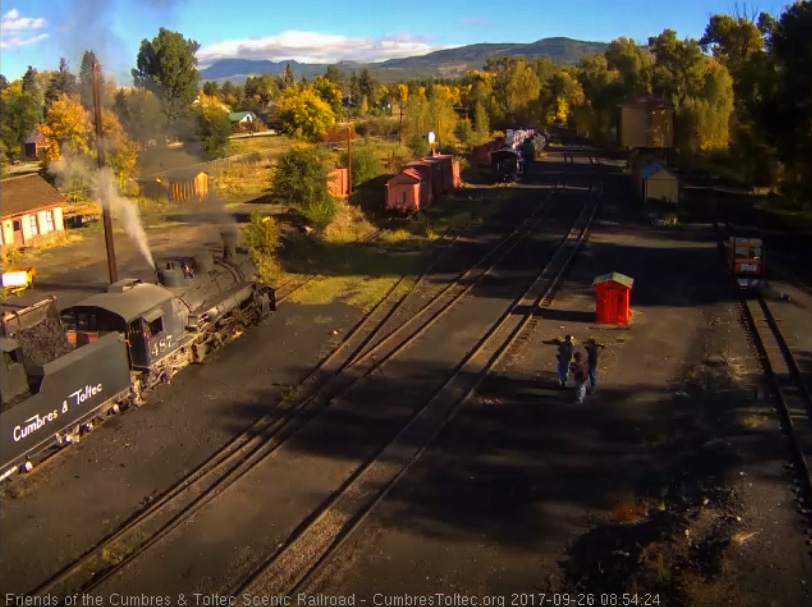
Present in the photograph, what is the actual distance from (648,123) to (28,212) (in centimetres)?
4665

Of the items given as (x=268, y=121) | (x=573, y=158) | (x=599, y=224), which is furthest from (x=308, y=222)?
(x=268, y=121)

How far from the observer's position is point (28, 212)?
3088 cm

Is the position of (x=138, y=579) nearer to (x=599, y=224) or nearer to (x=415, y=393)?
(x=415, y=393)

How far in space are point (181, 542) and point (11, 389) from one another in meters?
3.46

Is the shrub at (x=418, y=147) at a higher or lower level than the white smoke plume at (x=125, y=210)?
higher

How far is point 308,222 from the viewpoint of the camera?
30.9m

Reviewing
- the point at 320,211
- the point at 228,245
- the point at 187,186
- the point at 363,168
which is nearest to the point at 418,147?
the point at 363,168

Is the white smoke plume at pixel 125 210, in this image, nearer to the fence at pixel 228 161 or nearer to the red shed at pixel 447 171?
the fence at pixel 228 161

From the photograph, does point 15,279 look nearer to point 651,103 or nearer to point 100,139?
point 100,139

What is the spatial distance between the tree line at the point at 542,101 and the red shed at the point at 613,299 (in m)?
12.9

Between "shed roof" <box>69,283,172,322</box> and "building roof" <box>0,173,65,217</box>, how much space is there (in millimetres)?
18712

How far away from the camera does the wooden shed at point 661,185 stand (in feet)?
123

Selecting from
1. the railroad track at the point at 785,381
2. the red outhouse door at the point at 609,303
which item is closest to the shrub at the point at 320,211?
the red outhouse door at the point at 609,303

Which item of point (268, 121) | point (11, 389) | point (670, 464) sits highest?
point (268, 121)
